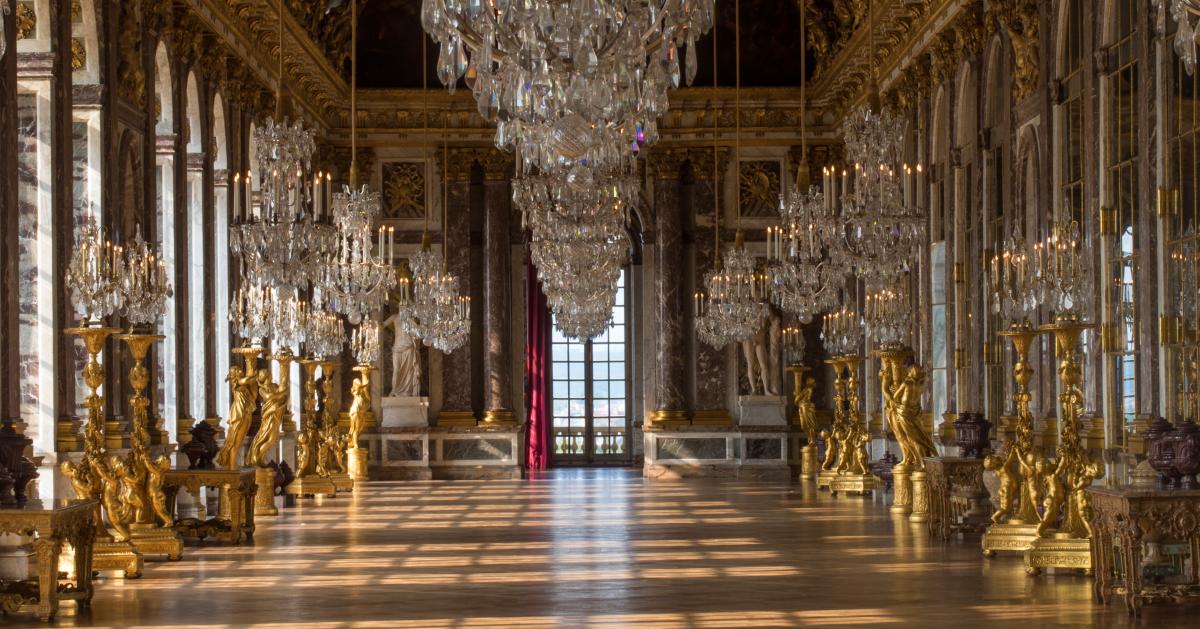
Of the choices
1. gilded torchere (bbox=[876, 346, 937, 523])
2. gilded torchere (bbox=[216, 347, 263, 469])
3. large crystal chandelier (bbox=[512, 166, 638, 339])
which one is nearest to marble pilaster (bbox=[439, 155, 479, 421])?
large crystal chandelier (bbox=[512, 166, 638, 339])

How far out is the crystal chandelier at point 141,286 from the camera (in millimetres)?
13086

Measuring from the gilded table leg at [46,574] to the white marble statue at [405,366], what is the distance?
18.0 metres

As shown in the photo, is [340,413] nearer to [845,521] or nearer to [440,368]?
[440,368]

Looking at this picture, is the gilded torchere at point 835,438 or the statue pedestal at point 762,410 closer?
the gilded torchere at point 835,438

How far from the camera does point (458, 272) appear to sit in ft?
94.3

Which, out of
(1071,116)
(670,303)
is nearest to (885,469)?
(1071,116)

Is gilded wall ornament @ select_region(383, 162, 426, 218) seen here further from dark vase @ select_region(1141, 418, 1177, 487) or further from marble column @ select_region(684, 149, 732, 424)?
dark vase @ select_region(1141, 418, 1177, 487)

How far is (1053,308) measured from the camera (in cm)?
1272

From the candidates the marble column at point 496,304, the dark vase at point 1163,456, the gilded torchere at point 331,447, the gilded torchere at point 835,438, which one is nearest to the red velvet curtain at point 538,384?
the marble column at point 496,304

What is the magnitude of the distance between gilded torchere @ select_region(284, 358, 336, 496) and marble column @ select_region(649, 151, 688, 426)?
7.44 m

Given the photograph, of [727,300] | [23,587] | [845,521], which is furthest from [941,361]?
[23,587]

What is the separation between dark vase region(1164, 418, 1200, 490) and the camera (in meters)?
10.7

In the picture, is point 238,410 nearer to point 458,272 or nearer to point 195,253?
point 195,253

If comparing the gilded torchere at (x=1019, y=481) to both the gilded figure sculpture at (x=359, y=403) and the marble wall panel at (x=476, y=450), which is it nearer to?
the gilded figure sculpture at (x=359, y=403)
